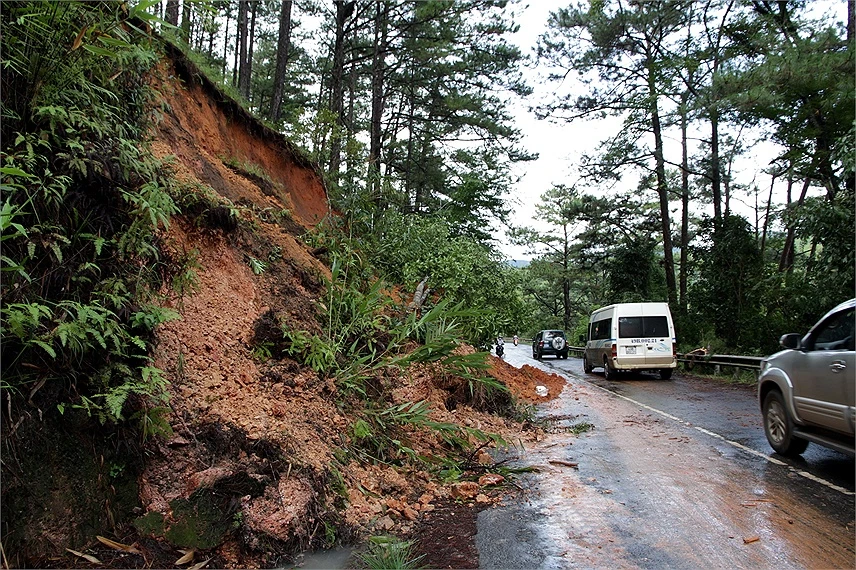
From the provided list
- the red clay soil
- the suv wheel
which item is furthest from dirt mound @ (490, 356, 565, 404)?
the suv wheel

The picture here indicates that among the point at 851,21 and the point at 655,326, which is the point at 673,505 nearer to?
the point at 655,326

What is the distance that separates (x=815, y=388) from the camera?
20.6 feet

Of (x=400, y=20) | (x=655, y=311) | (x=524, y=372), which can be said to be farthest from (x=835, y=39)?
(x=400, y=20)

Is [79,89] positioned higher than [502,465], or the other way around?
[79,89]

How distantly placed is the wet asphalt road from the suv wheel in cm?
16

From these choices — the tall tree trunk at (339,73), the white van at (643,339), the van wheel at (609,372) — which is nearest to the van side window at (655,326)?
the white van at (643,339)

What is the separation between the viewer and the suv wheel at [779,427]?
6.90 metres

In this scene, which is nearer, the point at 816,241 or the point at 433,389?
the point at 433,389

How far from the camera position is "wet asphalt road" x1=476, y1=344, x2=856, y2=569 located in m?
4.21

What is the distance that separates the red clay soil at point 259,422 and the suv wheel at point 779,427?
132 inches

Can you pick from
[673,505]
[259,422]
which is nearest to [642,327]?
[673,505]

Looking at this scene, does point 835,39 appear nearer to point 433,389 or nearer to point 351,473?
point 433,389

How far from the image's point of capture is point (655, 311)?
18297mm

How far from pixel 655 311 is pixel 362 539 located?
15975mm
